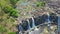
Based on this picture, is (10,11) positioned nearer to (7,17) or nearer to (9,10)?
(9,10)

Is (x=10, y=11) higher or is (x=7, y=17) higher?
(x=10, y=11)

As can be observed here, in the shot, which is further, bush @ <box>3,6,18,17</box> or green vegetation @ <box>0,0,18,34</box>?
bush @ <box>3,6,18,17</box>

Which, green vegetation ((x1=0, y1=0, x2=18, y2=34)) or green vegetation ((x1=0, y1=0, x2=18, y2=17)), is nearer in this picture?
green vegetation ((x1=0, y1=0, x2=18, y2=34))

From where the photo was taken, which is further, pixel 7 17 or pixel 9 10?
pixel 9 10

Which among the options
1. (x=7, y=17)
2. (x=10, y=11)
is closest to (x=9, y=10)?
(x=10, y=11)

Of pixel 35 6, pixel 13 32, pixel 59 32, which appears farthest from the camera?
pixel 35 6

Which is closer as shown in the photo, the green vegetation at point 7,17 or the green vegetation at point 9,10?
the green vegetation at point 7,17

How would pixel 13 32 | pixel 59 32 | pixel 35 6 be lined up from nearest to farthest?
1. pixel 13 32
2. pixel 59 32
3. pixel 35 6

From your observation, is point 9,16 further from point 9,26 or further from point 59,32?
point 59,32

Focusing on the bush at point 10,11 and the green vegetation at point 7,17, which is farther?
the bush at point 10,11

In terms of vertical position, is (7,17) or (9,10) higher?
(9,10)

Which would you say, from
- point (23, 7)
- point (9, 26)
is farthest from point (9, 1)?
point (9, 26)
